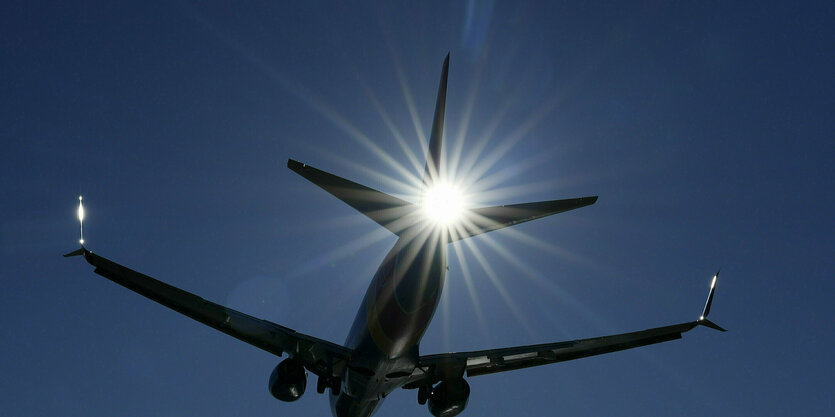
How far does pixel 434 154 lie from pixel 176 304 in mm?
8934

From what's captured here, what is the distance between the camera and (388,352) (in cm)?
1647

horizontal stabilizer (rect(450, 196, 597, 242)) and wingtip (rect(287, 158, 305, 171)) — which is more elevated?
horizontal stabilizer (rect(450, 196, 597, 242))

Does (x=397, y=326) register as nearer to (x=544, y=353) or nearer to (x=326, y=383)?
(x=326, y=383)

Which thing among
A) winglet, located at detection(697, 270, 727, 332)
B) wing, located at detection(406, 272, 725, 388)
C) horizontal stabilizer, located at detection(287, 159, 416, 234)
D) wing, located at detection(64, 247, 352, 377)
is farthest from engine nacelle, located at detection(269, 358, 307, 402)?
winglet, located at detection(697, 270, 727, 332)

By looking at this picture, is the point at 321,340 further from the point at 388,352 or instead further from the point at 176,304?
the point at 176,304

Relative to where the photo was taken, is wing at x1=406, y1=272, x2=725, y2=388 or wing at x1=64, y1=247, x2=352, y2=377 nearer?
wing at x1=64, y1=247, x2=352, y2=377

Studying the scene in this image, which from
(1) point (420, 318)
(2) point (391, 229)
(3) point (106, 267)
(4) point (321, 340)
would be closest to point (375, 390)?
(4) point (321, 340)

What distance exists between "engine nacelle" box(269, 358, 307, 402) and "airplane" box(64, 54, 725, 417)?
0.11ft

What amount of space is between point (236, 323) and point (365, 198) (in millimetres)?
6208

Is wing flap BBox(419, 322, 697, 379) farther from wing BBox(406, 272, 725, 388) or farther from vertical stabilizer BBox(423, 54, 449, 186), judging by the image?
vertical stabilizer BBox(423, 54, 449, 186)

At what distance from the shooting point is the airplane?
566 inches

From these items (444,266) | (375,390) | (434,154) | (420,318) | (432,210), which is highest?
(434,154)

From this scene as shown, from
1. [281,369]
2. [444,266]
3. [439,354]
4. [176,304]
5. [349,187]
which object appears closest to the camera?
[349,187]

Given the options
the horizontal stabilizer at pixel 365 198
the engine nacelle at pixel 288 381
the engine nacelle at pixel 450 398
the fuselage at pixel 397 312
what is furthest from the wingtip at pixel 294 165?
the engine nacelle at pixel 450 398
